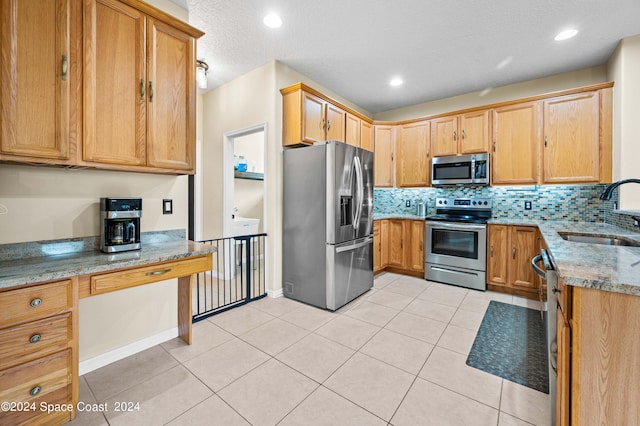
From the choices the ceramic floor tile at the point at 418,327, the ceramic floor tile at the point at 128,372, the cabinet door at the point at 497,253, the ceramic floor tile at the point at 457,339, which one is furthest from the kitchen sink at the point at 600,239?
the ceramic floor tile at the point at 128,372

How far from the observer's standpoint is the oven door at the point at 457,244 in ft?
11.6

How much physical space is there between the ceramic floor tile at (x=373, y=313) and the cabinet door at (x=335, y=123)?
212 centimetres

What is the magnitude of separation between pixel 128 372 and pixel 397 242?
3550 mm

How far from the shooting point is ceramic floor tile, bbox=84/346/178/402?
1.74 m

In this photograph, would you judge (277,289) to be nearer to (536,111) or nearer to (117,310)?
(117,310)

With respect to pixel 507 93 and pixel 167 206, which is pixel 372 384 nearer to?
pixel 167 206

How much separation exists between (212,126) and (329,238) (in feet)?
8.52

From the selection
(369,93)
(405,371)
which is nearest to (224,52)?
(369,93)

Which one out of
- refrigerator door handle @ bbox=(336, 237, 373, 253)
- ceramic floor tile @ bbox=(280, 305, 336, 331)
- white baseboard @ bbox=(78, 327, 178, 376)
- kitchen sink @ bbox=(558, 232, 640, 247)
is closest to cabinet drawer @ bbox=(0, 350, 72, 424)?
white baseboard @ bbox=(78, 327, 178, 376)

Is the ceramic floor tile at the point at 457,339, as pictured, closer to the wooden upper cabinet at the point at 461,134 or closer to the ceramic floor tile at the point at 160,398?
the ceramic floor tile at the point at 160,398

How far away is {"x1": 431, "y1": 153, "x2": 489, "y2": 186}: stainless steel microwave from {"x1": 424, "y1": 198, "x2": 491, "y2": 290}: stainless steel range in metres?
0.34

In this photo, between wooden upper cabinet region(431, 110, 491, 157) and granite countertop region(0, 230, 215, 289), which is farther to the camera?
wooden upper cabinet region(431, 110, 491, 157)

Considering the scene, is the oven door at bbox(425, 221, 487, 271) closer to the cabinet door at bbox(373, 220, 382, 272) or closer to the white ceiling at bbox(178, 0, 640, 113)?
the cabinet door at bbox(373, 220, 382, 272)

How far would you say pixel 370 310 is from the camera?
2.94 meters
